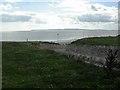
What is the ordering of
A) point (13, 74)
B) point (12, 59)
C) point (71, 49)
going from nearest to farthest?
point (13, 74) < point (12, 59) < point (71, 49)

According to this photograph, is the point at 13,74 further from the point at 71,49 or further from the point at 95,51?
the point at 71,49

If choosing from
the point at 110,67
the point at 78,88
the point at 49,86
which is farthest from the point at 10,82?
the point at 110,67

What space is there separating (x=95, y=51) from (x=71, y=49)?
43.6 ft

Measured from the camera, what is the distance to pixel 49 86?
25.3 metres

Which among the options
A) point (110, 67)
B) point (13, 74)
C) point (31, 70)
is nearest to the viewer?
point (110, 67)

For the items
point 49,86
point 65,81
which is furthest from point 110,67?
point 49,86

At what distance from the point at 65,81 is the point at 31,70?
32.9 feet

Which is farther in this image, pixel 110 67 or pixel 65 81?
pixel 110 67

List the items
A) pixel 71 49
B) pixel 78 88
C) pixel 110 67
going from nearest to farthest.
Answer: pixel 78 88 → pixel 110 67 → pixel 71 49

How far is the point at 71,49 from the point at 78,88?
39.4m

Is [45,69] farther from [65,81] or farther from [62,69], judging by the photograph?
[65,81]

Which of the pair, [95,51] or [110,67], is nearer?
[110,67]

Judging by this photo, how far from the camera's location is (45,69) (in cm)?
3678

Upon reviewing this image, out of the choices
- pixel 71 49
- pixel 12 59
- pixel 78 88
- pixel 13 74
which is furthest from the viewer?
pixel 71 49
